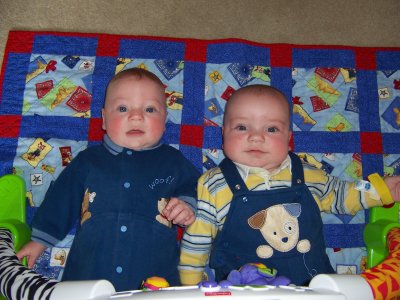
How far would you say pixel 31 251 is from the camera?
1.24 m

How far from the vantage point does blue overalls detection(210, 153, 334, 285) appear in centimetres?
120

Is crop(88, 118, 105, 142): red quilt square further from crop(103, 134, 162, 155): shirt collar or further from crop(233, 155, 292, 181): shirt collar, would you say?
crop(233, 155, 292, 181): shirt collar

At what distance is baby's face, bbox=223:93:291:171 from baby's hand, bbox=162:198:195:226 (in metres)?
0.22

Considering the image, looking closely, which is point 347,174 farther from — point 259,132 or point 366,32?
point 366,32

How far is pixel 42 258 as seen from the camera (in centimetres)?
136

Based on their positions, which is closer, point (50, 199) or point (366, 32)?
point (50, 199)

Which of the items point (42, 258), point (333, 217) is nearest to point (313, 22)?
point (333, 217)

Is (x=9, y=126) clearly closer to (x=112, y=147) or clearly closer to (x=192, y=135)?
(x=112, y=147)

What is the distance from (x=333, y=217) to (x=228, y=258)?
0.42 meters

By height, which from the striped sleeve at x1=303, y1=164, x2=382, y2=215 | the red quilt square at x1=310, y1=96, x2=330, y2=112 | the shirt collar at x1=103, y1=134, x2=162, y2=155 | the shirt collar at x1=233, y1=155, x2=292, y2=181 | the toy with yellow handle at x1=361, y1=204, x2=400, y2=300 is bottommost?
the toy with yellow handle at x1=361, y1=204, x2=400, y2=300

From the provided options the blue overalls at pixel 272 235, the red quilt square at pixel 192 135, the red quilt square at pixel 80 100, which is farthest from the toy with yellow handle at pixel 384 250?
the red quilt square at pixel 80 100

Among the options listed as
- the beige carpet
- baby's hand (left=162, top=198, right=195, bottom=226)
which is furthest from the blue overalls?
the beige carpet

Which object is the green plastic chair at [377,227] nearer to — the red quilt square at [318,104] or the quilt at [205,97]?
the quilt at [205,97]

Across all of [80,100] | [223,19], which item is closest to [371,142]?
[223,19]
